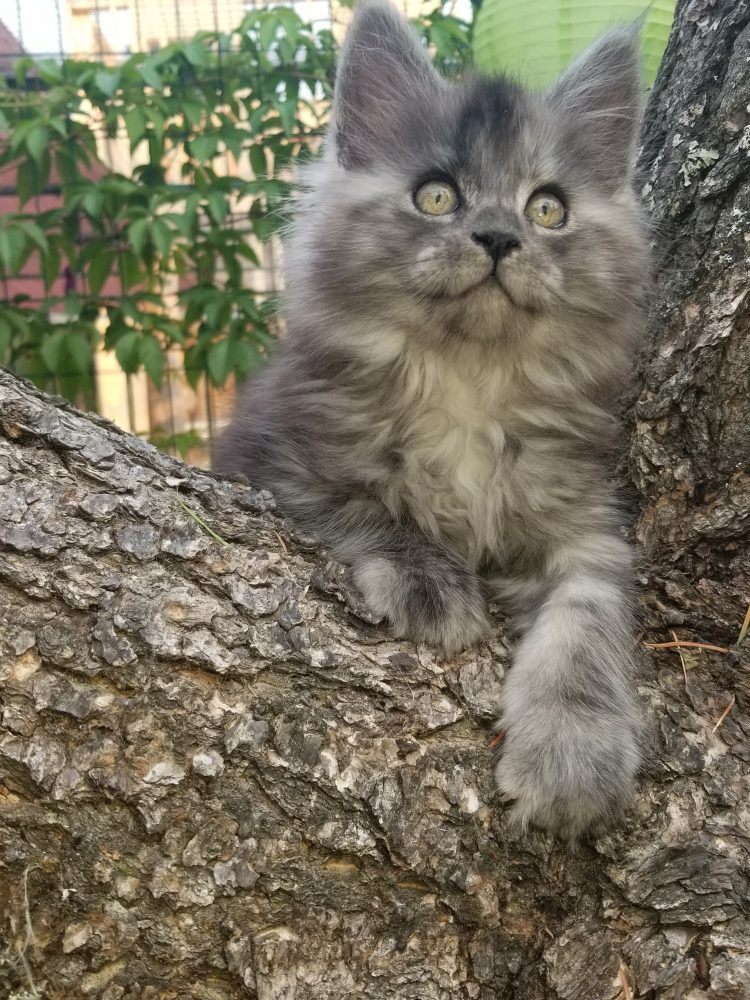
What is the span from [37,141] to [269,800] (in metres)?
3.20

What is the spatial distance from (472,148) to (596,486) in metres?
0.72

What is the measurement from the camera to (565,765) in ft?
4.85

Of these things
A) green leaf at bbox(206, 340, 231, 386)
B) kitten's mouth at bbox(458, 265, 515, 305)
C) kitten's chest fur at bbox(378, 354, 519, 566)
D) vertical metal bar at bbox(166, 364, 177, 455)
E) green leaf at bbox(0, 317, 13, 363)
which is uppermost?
kitten's mouth at bbox(458, 265, 515, 305)

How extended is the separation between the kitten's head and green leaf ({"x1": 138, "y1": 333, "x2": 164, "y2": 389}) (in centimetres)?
183

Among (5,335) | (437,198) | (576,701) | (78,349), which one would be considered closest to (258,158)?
(78,349)

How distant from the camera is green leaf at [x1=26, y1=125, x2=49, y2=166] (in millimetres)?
3668

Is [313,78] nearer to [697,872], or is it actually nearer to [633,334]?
[633,334]

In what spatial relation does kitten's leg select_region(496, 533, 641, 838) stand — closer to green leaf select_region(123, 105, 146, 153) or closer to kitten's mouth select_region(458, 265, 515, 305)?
kitten's mouth select_region(458, 265, 515, 305)

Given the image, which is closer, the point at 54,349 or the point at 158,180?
the point at 54,349

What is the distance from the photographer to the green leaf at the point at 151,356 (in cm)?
383

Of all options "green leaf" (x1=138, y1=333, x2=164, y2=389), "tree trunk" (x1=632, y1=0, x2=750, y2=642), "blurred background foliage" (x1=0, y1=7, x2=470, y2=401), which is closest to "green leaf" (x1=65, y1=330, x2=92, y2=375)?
"blurred background foliage" (x1=0, y1=7, x2=470, y2=401)

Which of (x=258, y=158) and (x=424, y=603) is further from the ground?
(x=258, y=158)

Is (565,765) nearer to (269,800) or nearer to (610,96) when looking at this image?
(269,800)

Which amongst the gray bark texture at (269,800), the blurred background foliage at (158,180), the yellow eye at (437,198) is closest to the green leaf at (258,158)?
the blurred background foliage at (158,180)
